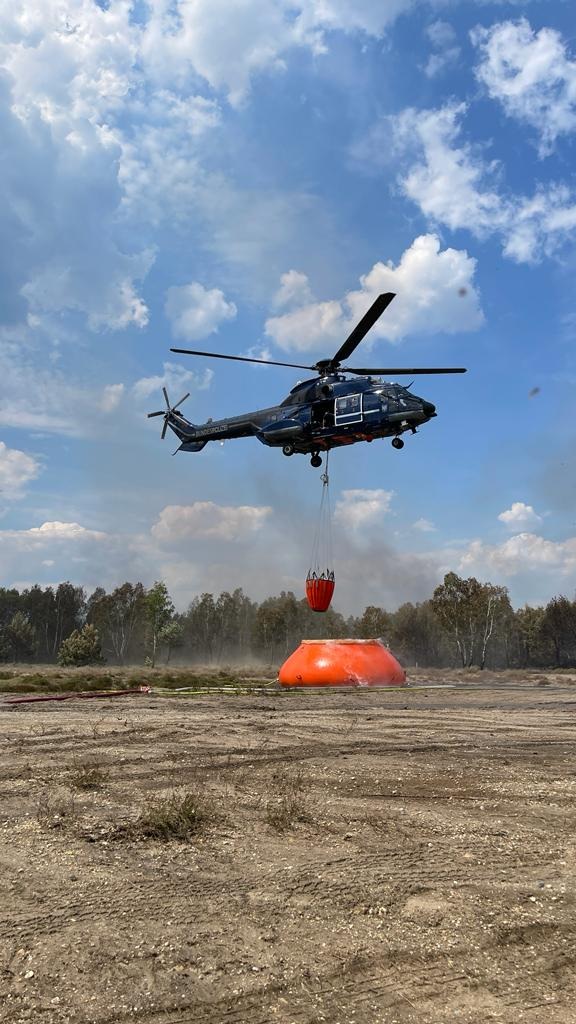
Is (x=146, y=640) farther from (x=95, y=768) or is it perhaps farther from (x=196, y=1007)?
(x=196, y=1007)

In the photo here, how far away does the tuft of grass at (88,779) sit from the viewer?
26.7 ft

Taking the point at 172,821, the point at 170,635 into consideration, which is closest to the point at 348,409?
the point at 172,821

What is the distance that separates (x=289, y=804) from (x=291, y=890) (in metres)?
2.37

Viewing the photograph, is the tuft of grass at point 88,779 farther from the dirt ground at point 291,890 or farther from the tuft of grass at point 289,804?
the tuft of grass at point 289,804

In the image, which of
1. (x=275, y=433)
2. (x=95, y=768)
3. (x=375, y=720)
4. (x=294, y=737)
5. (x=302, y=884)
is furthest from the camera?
(x=275, y=433)

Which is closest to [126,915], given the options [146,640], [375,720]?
[375,720]

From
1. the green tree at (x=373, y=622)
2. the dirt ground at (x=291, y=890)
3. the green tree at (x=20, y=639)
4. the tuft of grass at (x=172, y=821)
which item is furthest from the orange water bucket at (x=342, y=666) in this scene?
the green tree at (x=20, y=639)

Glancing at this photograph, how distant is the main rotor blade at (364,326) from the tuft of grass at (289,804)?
16466 millimetres

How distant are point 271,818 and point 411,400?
19.3 meters

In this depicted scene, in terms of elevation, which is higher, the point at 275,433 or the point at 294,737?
the point at 275,433

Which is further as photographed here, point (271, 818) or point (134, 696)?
point (134, 696)

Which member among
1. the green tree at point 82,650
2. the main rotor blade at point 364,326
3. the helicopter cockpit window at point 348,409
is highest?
the main rotor blade at point 364,326

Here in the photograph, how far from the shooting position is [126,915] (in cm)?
462

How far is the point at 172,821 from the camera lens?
6465 mm
